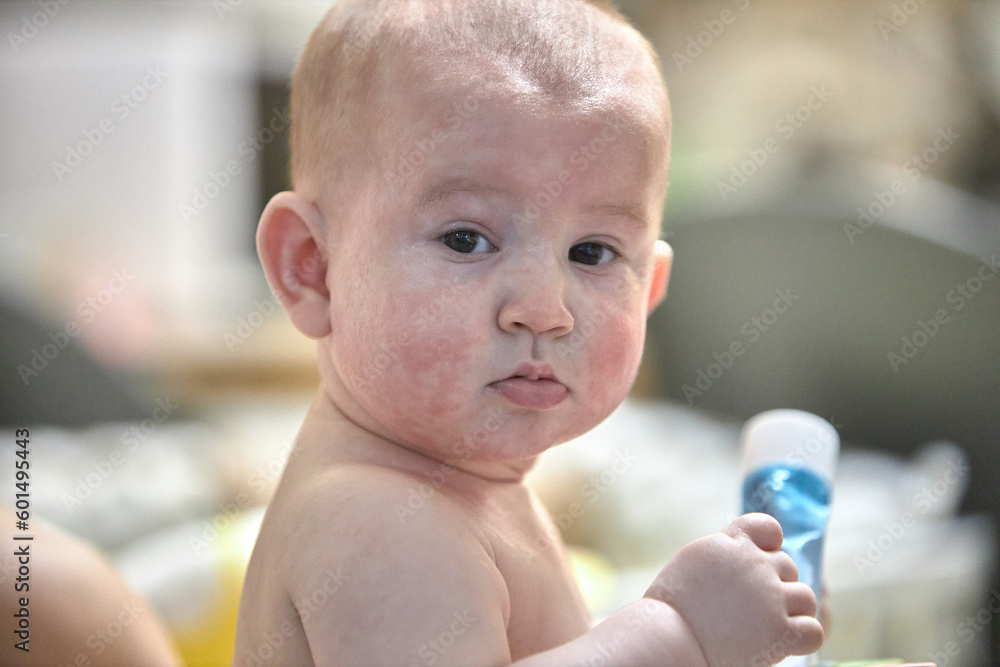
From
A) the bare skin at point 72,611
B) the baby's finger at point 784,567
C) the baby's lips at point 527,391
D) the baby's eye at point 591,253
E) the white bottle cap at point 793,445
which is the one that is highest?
the baby's eye at point 591,253

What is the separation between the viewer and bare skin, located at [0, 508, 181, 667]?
569mm

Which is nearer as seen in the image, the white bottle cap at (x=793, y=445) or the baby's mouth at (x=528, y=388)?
the baby's mouth at (x=528, y=388)

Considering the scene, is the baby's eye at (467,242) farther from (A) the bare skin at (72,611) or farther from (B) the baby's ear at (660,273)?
(A) the bare skin at (72,611)

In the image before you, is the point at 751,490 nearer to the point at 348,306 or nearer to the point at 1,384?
the point at 348,306

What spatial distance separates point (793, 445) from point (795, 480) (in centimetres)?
3

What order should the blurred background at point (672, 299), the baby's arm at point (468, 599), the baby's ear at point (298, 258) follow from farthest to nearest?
the blurred background at point (672, 299)
the baby's ear at point (298, 258)
the baby's arm at point (468, 599)

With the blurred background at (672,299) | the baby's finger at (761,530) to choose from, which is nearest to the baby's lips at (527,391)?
the baby's finger at (761,530)

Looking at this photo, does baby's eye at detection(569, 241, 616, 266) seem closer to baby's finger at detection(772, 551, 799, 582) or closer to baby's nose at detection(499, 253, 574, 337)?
baby's nose at detection(499, 253, 574, 337)

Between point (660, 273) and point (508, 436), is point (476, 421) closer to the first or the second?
point (508, 436)

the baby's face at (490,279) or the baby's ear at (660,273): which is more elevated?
the baby's ear at (660,273)

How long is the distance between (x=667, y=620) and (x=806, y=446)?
209 millimetres

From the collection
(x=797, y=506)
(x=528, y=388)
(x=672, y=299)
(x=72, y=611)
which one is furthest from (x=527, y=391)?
(x=672, y=299)

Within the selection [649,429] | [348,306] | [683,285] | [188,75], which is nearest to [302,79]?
[348,306]

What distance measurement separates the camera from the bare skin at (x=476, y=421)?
0.42 m
